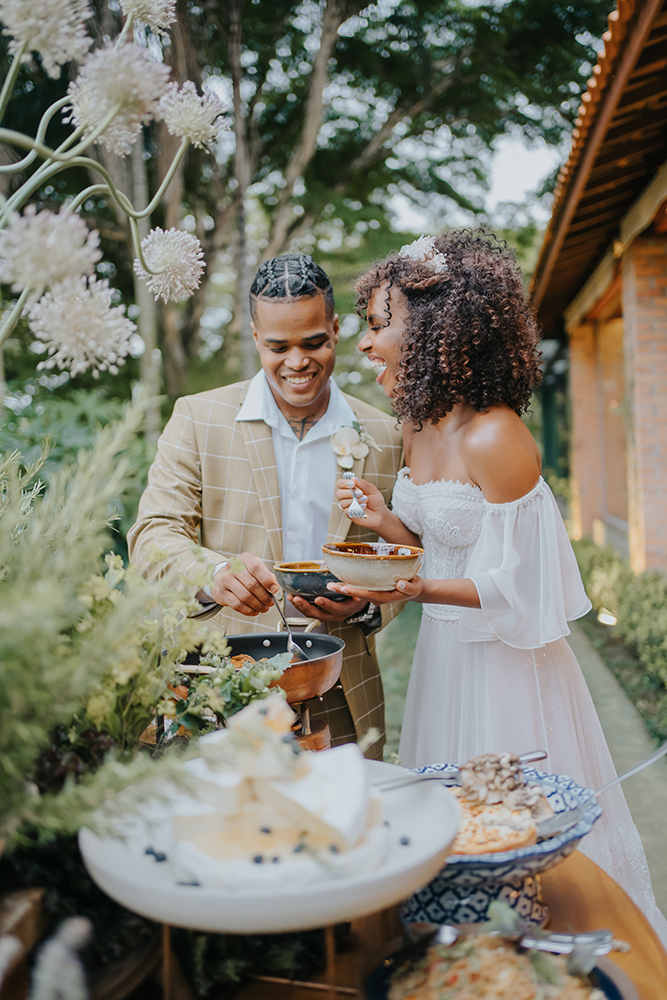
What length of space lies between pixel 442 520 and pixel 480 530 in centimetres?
12

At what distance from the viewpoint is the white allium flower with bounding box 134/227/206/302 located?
1.30 metres

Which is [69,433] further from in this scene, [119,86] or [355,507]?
[119,86]

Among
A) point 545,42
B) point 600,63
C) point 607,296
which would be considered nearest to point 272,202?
point 545,42

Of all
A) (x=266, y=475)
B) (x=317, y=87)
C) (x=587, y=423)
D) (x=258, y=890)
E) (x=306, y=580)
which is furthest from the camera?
(x=587, y=423)

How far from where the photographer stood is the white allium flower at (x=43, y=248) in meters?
0.88

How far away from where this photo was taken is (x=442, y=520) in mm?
2340

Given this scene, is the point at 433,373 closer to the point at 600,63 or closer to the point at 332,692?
the point at 332,692

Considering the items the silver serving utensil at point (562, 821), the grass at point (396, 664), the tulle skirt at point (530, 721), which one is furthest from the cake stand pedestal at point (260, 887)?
the grass at point (396, 664)

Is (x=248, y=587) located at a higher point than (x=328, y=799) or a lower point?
lower

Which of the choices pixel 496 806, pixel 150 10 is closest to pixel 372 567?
pixel 496 806

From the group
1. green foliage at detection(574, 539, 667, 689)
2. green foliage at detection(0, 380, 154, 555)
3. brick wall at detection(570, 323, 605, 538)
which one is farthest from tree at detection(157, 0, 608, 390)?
green foliage at detection(574, 539, 667, 689)

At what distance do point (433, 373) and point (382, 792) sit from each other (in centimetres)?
147

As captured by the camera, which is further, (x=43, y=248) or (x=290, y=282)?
(x=290, y=282)

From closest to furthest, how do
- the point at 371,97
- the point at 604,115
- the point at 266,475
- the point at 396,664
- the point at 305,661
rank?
the point at 305,661 → the point at 266,475 → the point at 604,115 → the point at 396,664 → the point at 371,97
